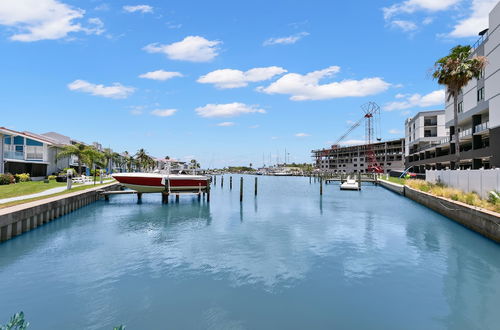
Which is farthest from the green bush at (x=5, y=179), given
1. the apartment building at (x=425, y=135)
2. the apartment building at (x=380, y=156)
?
the apartment building at (x=380, y=156)

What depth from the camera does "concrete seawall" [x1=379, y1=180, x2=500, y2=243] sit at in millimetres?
18800

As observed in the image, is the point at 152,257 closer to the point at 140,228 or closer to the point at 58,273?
the point at 58,273

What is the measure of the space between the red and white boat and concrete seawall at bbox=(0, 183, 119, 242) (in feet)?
25.8

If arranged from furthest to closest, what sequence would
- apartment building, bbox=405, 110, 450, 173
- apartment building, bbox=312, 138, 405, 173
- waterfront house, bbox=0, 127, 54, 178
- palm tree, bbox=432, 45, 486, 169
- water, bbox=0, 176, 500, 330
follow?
apartment building, bbox=312, 138, 405, 173 < apartment building, bbox=405, 110, 450, 173 < waterfront house, bbox=0, 127, 54, 178 < palm tree, bbox=432, 45, 486, 169 < water, bbox=0, 176, 500, 330

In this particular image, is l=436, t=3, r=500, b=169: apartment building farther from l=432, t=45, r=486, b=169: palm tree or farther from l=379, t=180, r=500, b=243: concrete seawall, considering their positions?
l=379, t=180, r=500, b=243: concrete seawall

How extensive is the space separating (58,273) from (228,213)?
2148 cm

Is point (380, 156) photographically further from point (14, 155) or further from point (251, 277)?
point (251, 277)

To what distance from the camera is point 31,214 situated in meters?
22.3

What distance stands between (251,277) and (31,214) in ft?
58.5

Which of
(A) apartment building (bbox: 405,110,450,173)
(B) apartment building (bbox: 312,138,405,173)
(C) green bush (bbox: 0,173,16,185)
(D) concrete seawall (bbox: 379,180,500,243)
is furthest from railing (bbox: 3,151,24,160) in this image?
(B) apartment building (bbox: 312,138,405,173)

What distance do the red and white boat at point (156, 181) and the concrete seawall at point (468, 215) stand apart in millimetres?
28921

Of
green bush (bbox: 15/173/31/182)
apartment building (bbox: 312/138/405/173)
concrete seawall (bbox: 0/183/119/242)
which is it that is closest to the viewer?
concrete seawall (bbox: 0/183/119/242)

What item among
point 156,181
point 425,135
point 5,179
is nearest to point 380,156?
point 425,135

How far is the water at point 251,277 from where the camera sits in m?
10.3
